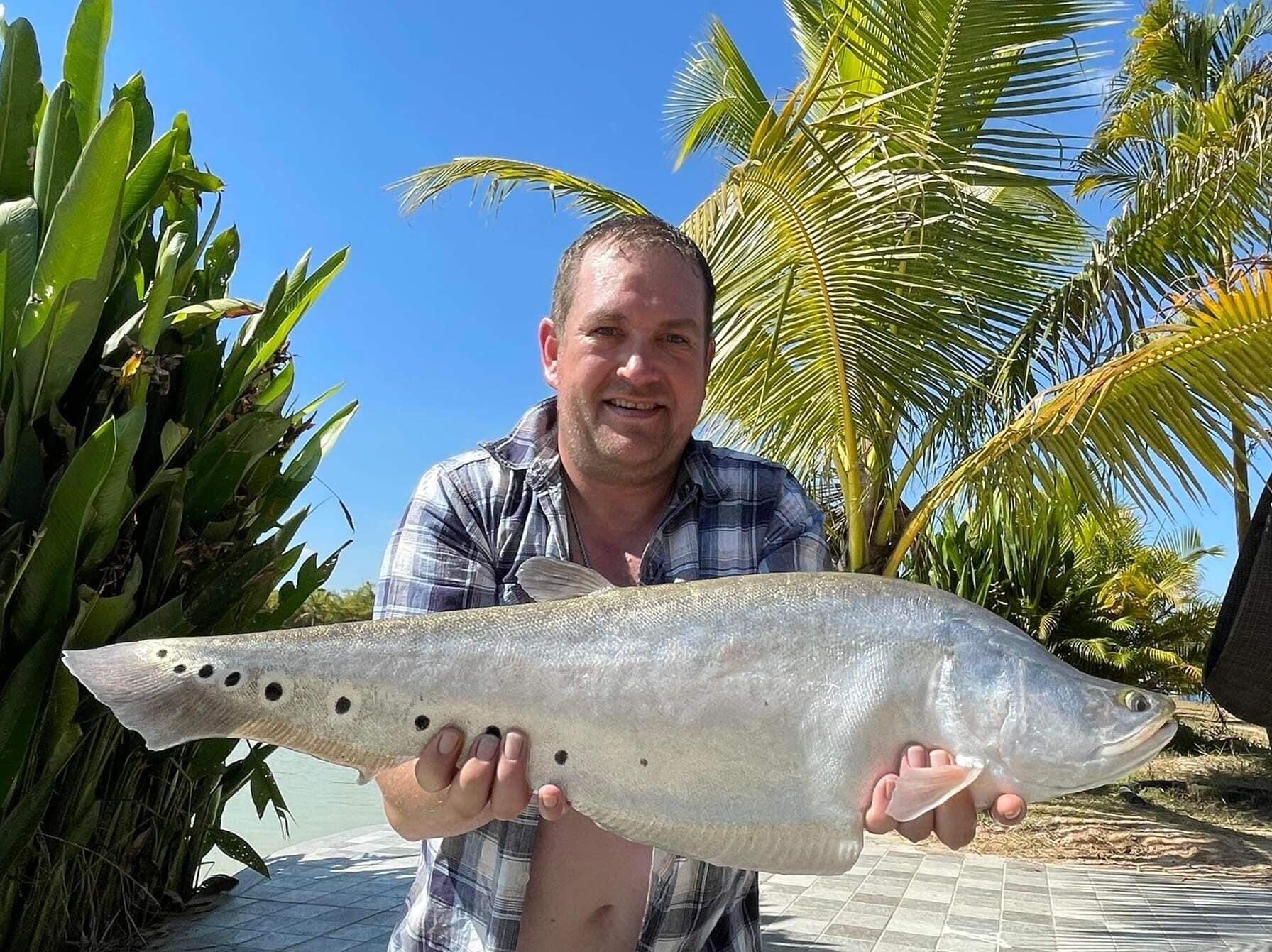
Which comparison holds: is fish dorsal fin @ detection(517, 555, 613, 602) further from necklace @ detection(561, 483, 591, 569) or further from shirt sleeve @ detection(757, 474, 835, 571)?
shirt sleeve @ detection(757, 474, 835, 571)

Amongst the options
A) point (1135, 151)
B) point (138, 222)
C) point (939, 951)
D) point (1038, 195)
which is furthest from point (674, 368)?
point (1135, 151)

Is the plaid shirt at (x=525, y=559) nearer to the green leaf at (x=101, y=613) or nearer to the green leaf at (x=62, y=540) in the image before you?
the green leaf at (x=62, y=540)

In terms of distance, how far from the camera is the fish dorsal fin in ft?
6.61

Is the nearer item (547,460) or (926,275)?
(547,460)

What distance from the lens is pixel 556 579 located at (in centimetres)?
202

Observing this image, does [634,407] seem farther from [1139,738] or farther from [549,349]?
[1139,738]

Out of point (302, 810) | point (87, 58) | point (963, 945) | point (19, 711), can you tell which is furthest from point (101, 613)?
point (302, 810)

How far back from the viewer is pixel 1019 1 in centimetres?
728

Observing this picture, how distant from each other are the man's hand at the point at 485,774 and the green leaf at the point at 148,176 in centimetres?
317

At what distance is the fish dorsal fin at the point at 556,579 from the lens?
2.02 m

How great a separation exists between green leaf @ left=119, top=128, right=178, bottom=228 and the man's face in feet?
8.31

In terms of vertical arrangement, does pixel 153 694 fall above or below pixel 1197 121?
below

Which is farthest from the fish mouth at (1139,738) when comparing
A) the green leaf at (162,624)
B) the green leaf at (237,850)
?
the green leaf at (237,850)

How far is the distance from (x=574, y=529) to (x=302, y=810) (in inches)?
287
